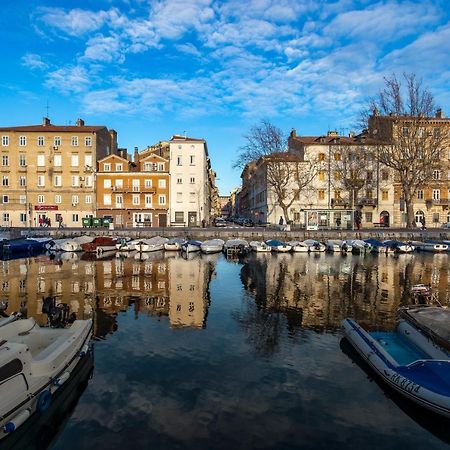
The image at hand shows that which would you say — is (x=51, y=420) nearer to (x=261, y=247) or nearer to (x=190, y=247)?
(x=190, y=247)

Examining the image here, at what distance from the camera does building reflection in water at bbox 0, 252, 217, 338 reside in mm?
19922

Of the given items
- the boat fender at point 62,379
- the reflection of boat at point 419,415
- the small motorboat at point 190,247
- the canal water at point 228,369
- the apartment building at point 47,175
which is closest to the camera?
the canal water at point 228,369

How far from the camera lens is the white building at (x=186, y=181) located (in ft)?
254

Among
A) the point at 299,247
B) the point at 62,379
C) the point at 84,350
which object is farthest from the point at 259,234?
the point at 62,379

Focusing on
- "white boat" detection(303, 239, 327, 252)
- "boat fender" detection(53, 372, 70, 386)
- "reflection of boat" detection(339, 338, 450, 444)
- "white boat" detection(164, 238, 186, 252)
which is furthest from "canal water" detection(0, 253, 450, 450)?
"white boat" detection(164, 238, 186, 252)

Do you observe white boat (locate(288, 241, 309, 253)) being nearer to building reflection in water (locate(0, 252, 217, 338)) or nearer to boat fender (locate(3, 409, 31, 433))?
→ building reflection in water (locate(0, 252, 217, 338))

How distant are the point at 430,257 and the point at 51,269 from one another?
42133 mm

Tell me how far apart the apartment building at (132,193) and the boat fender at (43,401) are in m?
67.2

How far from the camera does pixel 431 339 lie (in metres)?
13.8

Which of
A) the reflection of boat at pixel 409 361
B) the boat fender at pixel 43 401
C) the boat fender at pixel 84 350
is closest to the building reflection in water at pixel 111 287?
the boat fender at pixel 84 350

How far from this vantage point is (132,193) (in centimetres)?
7556

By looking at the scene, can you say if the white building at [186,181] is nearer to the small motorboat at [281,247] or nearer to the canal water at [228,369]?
the small motorboat at [281,247]

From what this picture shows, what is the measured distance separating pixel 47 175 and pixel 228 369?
73.7 m

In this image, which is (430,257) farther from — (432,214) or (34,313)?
(34,313)
